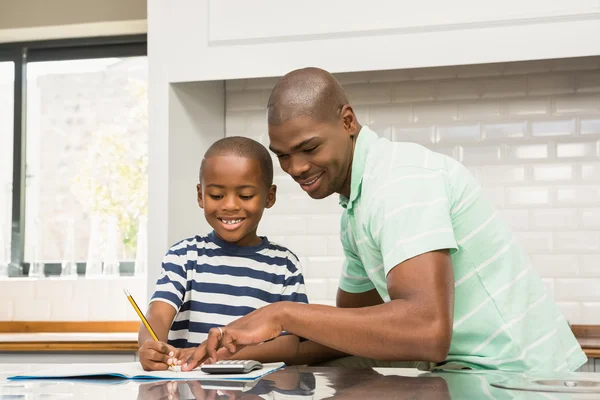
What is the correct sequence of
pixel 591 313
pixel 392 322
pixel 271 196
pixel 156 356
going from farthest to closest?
pixel 591 313, pixel 271 196, pixel 156 356, pixel 392 322

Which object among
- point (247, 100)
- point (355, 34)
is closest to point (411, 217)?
point (355, 34)

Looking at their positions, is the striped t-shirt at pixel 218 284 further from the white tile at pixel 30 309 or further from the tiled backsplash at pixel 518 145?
the white tile at pixel 30 309

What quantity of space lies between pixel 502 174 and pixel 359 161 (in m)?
1.50

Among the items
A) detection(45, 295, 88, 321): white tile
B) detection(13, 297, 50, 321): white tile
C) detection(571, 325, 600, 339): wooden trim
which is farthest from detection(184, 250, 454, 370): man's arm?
detection(13, 297, 50, 321): white tile

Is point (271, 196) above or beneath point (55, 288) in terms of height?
above

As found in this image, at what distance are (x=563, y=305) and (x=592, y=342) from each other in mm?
333

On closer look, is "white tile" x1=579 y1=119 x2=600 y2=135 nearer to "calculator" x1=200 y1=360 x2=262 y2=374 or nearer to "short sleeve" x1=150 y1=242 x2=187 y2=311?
"short sleeve" x1=150 y1=242 x2=187 y2=311

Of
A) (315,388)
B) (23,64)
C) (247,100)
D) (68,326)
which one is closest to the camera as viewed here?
(315,388)

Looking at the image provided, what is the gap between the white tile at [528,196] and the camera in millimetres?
2783

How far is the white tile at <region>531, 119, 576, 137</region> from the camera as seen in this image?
278 cm

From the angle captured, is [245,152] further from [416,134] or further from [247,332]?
[416,134]

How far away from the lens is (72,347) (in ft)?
8.56

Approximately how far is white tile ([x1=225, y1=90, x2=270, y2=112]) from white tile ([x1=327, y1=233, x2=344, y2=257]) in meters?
0.58

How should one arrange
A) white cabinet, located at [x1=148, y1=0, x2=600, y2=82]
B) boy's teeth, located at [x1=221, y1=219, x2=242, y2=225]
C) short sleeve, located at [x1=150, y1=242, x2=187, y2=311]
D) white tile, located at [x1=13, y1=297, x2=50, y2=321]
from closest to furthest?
short sleeve, located at [x1=150, y1=242, x2=187, y2=311], boy's teeth, located at [x1=221, y1=219, x2=242, y2=225], white cabinet, located at [x1=148, y1=0, x2=600, y2=82], white tile, located at [x1=13, y1=297, x2=50, y2=321]
